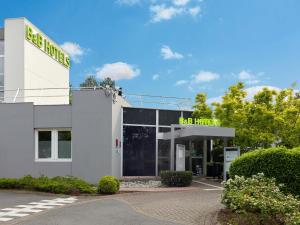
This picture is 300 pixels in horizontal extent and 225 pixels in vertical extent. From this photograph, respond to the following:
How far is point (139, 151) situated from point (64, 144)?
5412 millimetres

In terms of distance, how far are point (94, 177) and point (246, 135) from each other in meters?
9.84

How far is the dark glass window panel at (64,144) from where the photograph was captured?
68.6 ft

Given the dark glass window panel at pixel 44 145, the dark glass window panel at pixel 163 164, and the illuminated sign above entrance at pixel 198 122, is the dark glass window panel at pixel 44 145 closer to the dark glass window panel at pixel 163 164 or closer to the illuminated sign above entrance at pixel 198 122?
the dark glass window panel at pixel 163 164

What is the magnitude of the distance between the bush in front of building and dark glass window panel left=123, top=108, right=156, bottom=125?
7678 mm

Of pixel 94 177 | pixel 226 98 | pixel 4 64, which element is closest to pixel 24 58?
pixel 4 64

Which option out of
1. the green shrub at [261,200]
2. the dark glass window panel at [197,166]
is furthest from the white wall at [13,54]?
the green shrub at [261,200]

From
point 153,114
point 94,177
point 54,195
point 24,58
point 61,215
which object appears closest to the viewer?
point 61,215

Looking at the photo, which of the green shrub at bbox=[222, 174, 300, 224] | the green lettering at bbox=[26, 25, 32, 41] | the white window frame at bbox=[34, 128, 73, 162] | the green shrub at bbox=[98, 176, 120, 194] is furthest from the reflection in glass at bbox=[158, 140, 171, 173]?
the green shrub at bbox=[222, 174, 300, 224]

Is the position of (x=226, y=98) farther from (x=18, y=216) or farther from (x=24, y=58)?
(x=18, y=216)

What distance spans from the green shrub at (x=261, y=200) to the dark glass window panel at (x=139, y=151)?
13.8 metres

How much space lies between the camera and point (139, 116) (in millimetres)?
25266

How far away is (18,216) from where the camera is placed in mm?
11438

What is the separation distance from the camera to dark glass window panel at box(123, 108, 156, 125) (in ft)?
81.9

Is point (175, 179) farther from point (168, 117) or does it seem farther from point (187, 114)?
point (187, 114)
